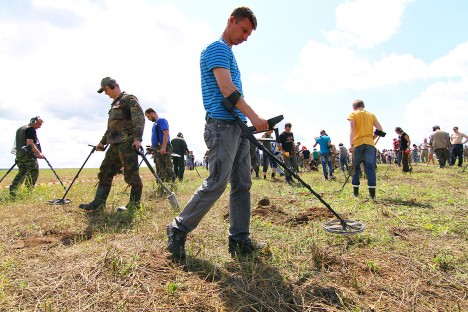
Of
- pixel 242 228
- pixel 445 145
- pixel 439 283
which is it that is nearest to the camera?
pixel 439 283

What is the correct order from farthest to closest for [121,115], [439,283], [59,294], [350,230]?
[121,115]
[350,230]
[439,283]
[59,294]

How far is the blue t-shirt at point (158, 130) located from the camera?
26.0 ft

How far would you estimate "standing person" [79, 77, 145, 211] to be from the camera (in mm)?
4875

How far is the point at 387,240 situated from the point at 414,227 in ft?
2.63

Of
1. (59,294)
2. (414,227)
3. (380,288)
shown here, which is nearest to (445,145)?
(414,227)

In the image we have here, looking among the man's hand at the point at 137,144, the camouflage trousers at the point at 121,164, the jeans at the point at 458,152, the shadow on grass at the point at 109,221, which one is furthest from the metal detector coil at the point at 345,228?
the jeans at the point at 458,152

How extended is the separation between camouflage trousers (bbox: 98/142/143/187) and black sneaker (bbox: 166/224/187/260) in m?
2.48

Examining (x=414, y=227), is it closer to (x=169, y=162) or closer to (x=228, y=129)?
(x=228, y=129)

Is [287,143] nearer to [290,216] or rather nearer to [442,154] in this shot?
[290,216]

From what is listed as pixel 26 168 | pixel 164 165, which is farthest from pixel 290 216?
pixel 26 168

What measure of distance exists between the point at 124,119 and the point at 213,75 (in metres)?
2.71

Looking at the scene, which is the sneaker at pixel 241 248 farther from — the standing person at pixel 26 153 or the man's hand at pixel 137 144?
the standing person at pixel 26 153

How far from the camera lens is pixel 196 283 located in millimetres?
2338

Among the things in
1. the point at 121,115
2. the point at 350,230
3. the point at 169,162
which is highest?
the point at 121,115
